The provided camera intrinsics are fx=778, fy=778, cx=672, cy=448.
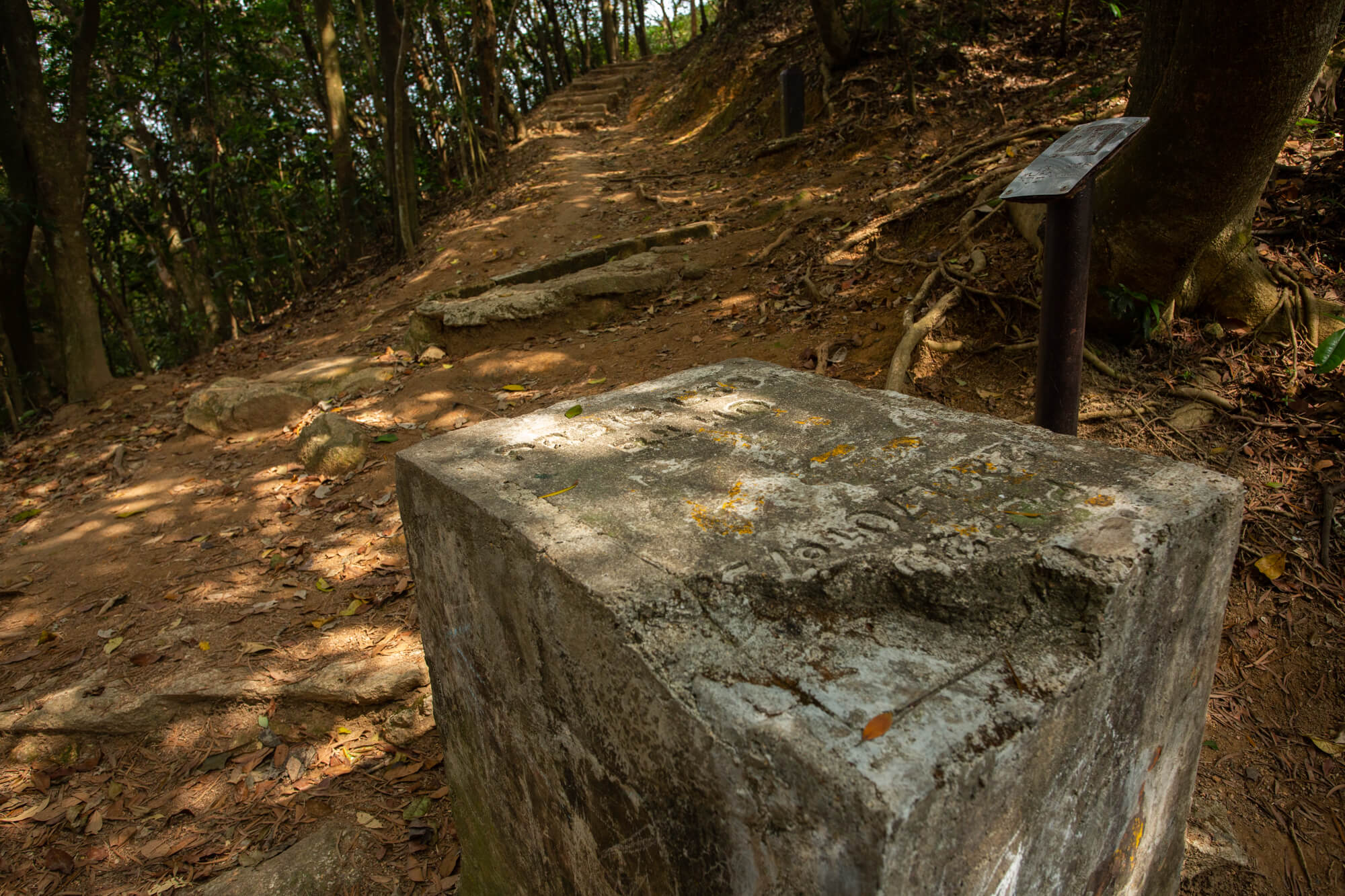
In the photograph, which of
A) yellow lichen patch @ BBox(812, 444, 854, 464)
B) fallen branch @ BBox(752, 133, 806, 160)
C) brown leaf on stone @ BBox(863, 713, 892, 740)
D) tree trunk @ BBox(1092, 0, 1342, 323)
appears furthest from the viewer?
fallen branch @ BBox(752, 133, 806, 160)

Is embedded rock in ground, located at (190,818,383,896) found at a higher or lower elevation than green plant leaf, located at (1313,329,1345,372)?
lower

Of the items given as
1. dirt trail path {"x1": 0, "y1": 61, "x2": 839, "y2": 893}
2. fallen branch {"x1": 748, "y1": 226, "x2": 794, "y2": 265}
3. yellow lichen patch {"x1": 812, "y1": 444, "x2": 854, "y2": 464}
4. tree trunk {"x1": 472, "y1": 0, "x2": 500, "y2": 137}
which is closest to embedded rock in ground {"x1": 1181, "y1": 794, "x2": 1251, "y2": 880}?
yellow lichen patch {"x1": 812, "y1": 444, "x2": 854, "y2": 464}

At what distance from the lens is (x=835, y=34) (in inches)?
340

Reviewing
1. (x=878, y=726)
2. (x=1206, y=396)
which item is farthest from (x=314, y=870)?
(x=1206, y=396)

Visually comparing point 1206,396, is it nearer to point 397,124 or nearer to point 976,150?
point 976,150

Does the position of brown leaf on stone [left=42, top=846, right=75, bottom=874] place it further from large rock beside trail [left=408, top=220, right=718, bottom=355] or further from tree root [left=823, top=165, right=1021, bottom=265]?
tree root [left=823, top=165, right=1021, bottom=265]

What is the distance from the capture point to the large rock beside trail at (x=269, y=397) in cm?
587

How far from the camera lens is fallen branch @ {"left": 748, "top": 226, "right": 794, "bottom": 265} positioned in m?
6.36

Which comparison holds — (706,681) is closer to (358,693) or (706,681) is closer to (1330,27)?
(358,693)

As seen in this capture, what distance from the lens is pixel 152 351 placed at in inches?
657

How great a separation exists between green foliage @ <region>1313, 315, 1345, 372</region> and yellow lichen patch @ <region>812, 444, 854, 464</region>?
1592 millimetres

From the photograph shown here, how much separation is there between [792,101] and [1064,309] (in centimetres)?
729

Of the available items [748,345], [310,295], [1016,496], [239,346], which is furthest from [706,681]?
[310,295]

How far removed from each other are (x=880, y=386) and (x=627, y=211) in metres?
5.86
